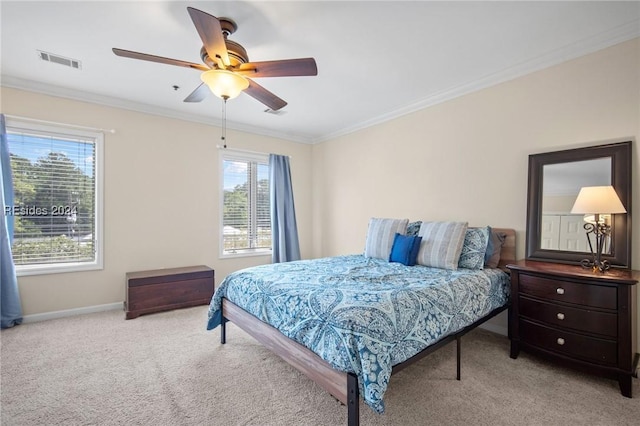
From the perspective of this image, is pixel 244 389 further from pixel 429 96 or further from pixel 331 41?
pixel 429 96

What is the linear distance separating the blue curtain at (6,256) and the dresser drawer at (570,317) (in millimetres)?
4928

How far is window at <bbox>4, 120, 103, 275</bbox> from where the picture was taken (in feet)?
10.6

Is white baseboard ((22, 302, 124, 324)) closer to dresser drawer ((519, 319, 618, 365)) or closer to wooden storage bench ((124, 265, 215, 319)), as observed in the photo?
wooden storage bench ((124, 265, 215, 319))

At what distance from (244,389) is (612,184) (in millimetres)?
3214

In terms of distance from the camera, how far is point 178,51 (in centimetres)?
254

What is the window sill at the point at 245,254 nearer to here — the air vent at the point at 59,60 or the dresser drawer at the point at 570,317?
the air vent at the point at 59,60

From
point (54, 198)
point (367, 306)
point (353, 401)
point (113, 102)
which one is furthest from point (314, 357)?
point (113, 102)

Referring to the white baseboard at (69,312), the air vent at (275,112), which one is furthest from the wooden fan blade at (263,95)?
the white baseboard at (69,312)

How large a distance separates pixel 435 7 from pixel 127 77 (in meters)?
3.01

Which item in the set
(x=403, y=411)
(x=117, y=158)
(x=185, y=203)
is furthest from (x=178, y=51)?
(x=403, y=411)

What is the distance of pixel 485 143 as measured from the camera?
313cm

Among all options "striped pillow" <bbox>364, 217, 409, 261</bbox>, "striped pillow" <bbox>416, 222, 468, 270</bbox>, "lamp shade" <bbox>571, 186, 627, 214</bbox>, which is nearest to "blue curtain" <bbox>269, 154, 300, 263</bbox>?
"striped pillow" <bbox>364, 217, 409, 261</bbox>

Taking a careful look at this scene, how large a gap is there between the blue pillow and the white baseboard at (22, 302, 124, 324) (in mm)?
3503

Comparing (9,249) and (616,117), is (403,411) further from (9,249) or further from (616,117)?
(9,249)
